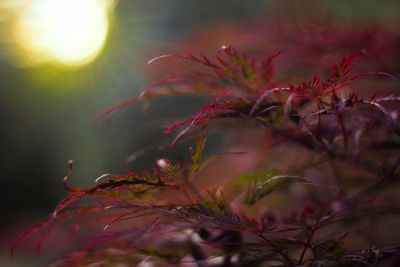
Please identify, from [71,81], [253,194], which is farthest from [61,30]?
[253,194]

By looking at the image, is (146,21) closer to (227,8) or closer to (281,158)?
(227,8)

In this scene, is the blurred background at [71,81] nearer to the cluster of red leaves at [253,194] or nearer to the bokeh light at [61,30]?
the bokeh light at [61,30]

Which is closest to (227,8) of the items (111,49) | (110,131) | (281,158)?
(111,49)

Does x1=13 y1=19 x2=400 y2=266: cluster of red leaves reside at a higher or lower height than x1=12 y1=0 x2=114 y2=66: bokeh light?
lower

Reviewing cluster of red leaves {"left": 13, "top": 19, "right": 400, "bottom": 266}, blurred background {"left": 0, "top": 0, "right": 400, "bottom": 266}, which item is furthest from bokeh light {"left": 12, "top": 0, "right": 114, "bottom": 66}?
cluster of red leaves {"left": 13, "top": 19, "right": 400, "bottom": 266}

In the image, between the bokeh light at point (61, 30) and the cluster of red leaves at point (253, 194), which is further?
the bokeh light at point (61, 30)

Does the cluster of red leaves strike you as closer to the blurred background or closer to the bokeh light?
the blurred background

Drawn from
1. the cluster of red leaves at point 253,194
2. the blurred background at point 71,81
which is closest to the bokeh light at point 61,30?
the blurred background at point 71,81
